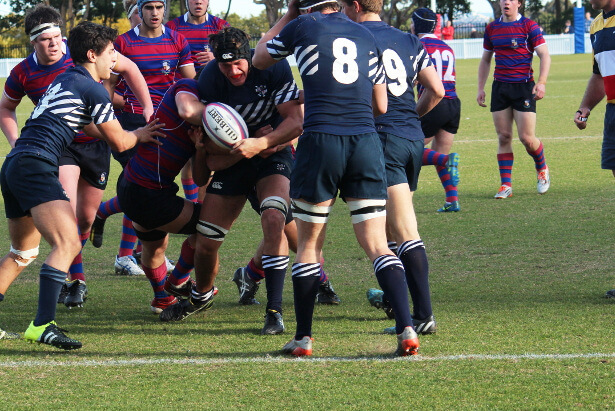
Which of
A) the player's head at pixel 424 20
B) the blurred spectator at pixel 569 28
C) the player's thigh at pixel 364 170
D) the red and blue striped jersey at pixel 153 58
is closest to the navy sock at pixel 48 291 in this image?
the player's thigh at pixel 364 170

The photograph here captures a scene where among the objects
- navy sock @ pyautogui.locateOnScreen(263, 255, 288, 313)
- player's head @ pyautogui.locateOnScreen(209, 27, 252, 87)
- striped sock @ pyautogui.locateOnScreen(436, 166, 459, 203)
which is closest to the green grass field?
navy sock @ pyautogui.locateOnScreen(263, 255, 288, 313)

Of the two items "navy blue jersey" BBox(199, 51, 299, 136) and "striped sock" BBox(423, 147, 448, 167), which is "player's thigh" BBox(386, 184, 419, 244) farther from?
"striped sock" BBox(423, 147, 448, 167)

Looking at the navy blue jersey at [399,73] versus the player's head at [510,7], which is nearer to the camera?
the navy blue jersey at [399,73]

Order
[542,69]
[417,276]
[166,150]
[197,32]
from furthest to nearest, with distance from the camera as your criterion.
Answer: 1. [542,69]
2. [197,32]
3. [166,150]
4. [417,276]

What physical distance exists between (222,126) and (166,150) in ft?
1.91

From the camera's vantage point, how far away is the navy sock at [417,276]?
17.5 feet

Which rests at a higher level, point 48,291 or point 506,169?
point 48,291

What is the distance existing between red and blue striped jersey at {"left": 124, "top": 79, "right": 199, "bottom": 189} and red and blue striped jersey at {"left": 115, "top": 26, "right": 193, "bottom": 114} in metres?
A: 2.12

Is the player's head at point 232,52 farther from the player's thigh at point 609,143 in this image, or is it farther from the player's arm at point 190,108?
the player's thigh at point 609,143

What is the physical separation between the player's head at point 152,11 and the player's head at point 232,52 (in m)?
2.51

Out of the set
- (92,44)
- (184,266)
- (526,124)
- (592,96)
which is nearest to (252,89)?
(92,44)

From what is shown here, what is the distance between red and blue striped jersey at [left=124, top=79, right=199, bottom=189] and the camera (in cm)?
581

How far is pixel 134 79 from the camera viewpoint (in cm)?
697

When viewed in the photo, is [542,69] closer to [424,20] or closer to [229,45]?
[424,20]
